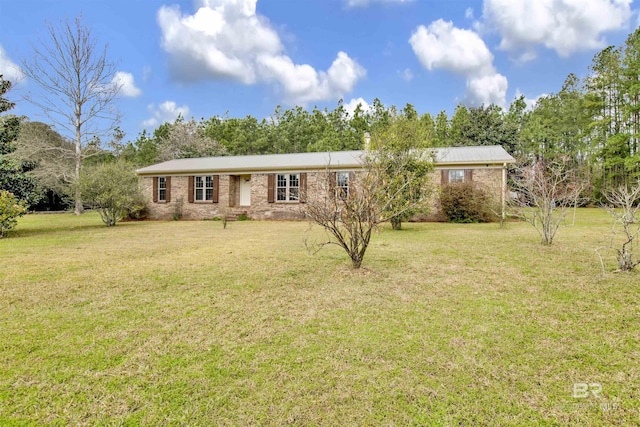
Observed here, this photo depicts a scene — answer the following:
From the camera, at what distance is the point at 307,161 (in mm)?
17484

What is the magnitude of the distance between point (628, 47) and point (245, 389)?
98.9 feet

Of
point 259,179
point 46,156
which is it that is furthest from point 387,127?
point 46,156

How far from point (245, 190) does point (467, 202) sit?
461 inches

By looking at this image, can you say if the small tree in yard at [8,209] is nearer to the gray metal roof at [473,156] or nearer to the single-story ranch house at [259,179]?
the single-story ranch house at [259,179]

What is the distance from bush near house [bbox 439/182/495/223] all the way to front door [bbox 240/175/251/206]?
10.4 m

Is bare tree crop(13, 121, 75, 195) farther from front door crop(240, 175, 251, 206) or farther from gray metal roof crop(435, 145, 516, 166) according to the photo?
gray metal roof crop(435, 145, 516, 166)

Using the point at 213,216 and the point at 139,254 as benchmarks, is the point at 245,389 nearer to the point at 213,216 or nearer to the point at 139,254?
the point at 139,254

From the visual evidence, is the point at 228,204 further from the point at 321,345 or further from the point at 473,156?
the point at 321,345

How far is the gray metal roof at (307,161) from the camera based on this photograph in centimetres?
1492

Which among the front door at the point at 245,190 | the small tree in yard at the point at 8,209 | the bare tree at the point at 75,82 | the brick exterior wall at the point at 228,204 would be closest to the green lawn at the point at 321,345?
the small tree in yard at the point at 8,209

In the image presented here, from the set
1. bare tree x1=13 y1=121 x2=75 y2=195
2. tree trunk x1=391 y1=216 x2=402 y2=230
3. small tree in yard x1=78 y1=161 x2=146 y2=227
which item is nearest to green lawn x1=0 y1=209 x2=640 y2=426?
tree trunk x1=391 y1=216 x2=402 y2=230

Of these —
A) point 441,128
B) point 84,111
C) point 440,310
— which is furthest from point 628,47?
point 84,111

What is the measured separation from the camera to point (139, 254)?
729 centimetres

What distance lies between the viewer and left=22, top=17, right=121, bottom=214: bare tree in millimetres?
18531
